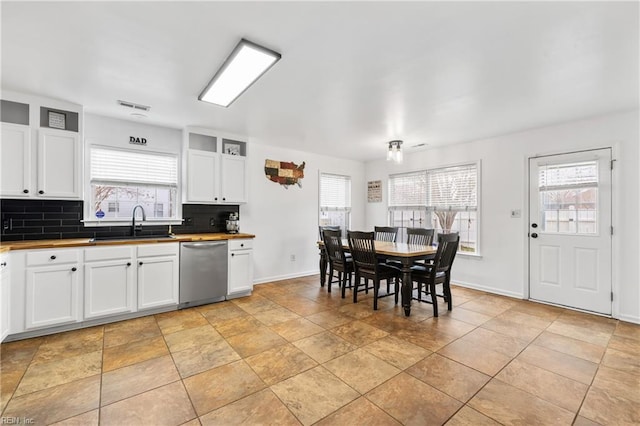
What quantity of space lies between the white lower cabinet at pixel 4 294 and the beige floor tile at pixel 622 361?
516 centimetres

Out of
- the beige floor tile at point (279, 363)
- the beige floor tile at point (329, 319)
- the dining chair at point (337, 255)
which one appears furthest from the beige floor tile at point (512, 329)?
the beige floor tile at point (279, 363)

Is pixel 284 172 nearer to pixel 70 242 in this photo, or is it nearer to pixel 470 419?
pixel 70 242

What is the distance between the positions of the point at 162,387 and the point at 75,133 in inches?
114

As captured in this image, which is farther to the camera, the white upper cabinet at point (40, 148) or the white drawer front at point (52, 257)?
the white upper cabinet at point (40, 148)

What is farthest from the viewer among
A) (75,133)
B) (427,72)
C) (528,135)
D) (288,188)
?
(288,188)

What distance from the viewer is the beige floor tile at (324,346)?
245 centimetres

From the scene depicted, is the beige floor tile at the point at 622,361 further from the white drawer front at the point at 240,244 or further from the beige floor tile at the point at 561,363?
the white drawer front at the point at 240,244

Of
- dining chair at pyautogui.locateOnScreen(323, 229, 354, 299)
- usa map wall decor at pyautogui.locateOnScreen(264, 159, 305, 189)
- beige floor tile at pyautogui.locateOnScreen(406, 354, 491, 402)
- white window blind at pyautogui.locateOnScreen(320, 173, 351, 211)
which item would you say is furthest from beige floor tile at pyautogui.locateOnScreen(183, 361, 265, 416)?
white window blind at pyautogui.locateOnScreen(320, 173, 351, 211)

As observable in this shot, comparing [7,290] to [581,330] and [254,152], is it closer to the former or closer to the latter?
[254,152]

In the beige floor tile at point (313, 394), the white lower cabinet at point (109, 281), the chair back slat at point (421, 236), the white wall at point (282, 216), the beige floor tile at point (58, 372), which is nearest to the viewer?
the beige floor tile at point (313, 394)

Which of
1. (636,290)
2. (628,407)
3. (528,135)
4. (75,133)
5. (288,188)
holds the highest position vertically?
(528,135)

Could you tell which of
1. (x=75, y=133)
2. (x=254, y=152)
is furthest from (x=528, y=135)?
(x=75, y=133)

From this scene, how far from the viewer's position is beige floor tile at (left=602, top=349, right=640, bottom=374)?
2.27 metres

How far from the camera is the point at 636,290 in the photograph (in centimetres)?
325
